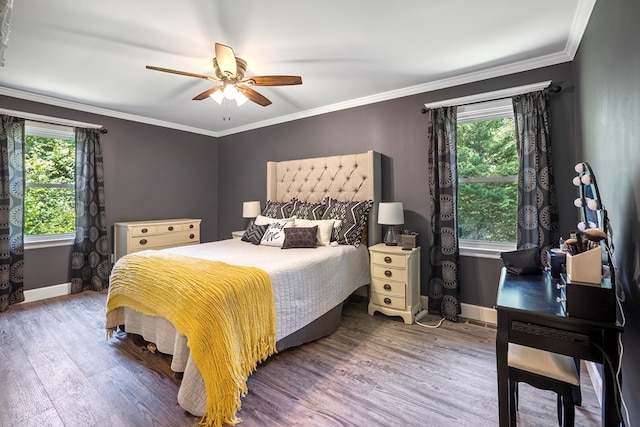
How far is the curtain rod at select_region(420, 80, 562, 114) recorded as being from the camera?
2539 millimetres

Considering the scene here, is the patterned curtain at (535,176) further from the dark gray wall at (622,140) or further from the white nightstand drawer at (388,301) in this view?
the white nightstand drawer at (388,301)

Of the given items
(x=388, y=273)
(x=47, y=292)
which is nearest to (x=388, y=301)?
(x=388, y=273)

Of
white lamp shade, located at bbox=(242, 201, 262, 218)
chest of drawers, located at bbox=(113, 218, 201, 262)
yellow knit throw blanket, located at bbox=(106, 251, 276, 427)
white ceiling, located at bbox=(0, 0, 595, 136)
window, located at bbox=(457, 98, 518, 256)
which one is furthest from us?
white lamp shade, located at bbox=(242, 201, 262, 218)

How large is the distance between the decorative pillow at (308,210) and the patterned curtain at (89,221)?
262 cm

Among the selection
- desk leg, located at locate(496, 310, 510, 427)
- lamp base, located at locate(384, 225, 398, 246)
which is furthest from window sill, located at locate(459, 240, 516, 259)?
desk leg, located at locate(496, 310, 510, 427)

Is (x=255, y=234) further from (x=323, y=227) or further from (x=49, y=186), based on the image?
(x=49, y=186)

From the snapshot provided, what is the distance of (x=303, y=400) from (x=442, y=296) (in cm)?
185

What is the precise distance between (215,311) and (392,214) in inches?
78.7

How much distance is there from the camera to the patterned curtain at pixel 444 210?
2949 mm

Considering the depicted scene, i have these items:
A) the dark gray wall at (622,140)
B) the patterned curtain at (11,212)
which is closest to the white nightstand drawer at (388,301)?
the dark gray wall at (622,140)

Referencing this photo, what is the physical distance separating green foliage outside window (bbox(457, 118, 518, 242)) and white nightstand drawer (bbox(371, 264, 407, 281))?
0.82 m

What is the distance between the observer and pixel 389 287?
2973mm

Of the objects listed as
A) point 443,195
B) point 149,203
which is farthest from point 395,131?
point 149,203

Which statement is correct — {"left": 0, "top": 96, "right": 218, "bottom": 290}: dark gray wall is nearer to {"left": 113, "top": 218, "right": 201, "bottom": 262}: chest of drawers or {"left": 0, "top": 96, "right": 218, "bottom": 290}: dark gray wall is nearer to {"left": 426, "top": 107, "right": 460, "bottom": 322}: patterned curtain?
{"left": 113, "top": 218, "right": 201, "bottom": 262}: chest of drawers
